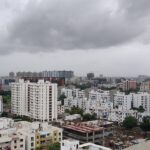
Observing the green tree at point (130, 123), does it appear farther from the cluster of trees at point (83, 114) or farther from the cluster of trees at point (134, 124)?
the cluster of trees at point (83, 114)

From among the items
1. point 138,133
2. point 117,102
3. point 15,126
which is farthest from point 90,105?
point 15,126

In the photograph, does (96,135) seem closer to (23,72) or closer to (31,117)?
(31,117)

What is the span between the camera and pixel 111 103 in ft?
45.8

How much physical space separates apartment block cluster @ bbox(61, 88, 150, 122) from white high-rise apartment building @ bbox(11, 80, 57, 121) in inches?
93.8

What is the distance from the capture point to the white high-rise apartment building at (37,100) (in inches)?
465

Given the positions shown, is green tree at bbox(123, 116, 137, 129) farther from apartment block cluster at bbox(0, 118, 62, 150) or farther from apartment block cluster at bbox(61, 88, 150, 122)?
apartment block cluster at bbox(0, 118, 62, 150)

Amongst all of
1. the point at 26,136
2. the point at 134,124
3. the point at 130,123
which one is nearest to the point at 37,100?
the point at 130,123

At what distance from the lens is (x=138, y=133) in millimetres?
10383

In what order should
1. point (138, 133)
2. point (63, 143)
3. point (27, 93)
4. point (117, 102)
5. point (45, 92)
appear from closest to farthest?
point (63, 143), point (138, 133), point (45, 92), point (27, 93), point (117, 102)

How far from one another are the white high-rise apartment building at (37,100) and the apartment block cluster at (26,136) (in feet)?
14.3

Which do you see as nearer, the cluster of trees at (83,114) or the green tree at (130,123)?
the green tree at (130,123)

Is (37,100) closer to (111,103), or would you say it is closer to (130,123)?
(111,103)

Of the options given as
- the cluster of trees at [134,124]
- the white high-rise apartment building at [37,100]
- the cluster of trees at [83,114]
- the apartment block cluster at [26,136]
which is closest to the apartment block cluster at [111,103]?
the cluster of trees at [83,114]

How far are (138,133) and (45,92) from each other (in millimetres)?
3920
